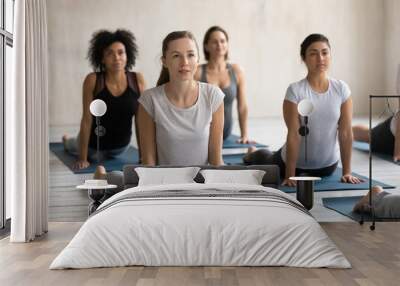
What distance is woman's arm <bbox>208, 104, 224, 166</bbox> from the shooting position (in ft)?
26.1

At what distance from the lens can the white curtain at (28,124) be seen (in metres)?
6.70

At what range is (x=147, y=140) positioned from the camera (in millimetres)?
7918

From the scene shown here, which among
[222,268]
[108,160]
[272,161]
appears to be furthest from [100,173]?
[222,268]

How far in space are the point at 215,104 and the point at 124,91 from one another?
1.07 m

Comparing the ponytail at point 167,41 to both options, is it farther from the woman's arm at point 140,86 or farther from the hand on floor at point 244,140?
the hand on floor at point 244,140

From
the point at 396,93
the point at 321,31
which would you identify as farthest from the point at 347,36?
the point at 396,93

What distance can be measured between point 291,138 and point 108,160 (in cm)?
213

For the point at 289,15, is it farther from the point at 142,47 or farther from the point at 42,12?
the point at 42,12

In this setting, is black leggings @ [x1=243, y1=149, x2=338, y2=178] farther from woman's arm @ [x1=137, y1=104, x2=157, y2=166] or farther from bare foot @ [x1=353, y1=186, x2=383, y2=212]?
woman's arm @ [x1=137, y1=104, x2=157, y2=166]

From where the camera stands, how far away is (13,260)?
5672 millimetres

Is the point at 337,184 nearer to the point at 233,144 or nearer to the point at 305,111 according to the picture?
the point at 305,111

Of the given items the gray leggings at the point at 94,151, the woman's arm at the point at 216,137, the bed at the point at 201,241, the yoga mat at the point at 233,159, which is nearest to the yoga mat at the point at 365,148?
the yoga mat at the point at 233,159

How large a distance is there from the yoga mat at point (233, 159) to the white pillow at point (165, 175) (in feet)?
1.59

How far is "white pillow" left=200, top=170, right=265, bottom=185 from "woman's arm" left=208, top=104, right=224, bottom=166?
39 cm
